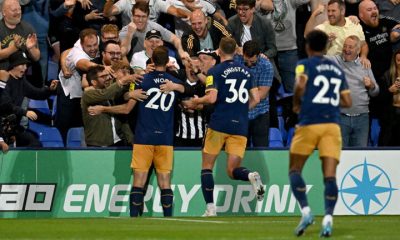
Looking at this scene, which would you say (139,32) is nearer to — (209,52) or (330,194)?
(209,52)

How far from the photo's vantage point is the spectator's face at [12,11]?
18.5 meters

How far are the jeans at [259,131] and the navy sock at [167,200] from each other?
85.0 inches

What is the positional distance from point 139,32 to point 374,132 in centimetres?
484

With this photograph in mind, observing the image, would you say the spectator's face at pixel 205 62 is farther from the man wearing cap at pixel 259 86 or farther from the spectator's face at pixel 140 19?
the spectator's face at pixel 140 19

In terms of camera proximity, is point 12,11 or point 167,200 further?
point 12,11

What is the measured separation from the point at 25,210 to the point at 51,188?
546 mm

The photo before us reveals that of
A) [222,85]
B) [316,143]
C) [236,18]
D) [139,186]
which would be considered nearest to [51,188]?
[139,186]

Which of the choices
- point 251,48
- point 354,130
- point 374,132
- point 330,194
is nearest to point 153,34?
point 251,48

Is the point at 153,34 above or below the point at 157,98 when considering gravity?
above

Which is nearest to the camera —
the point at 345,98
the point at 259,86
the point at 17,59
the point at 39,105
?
the point at 345,98

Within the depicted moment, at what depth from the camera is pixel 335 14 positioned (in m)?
19.3

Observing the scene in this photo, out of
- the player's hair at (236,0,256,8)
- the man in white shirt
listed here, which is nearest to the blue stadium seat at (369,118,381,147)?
the player's hair at (236,0,256,8)

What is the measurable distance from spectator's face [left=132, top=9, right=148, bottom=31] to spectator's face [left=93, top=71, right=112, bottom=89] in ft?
4.85

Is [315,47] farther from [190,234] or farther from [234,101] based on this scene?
[234,101]
